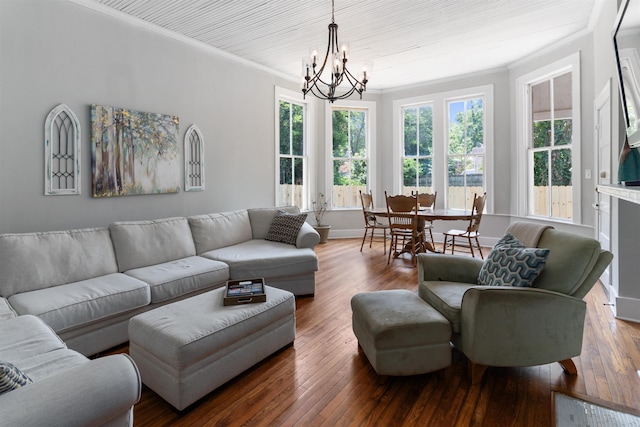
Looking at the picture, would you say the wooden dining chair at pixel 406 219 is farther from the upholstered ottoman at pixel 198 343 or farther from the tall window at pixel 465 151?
the upholstered ottoman at pixel 198 343

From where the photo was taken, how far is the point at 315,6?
3.41 m

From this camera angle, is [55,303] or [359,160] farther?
[359,160]

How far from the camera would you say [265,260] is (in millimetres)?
3270

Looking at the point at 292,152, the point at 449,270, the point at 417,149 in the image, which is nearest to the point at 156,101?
the point at 292,152

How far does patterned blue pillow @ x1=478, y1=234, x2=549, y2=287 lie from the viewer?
192cm

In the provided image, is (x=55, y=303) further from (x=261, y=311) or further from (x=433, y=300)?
(x=433, y=300)

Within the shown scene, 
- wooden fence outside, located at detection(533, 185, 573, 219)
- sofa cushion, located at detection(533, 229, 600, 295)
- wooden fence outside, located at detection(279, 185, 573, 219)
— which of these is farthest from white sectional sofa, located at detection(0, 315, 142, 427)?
wooden fence outside, located at detection(533, 185, 573, 219)

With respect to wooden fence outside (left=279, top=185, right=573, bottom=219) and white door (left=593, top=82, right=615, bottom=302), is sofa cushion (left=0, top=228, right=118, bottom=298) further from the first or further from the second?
white door (left=593, top=82, right=615, bottom=302)

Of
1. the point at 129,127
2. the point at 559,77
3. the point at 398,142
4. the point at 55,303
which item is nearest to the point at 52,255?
the point at 55,303

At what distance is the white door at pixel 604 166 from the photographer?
3.25m

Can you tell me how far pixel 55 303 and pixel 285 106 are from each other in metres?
4.53

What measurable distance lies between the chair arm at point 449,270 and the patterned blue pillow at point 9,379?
2271 millimetres

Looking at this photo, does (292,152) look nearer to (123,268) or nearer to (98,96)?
(98,96)

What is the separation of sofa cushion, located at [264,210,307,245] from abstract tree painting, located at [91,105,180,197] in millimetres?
1243
